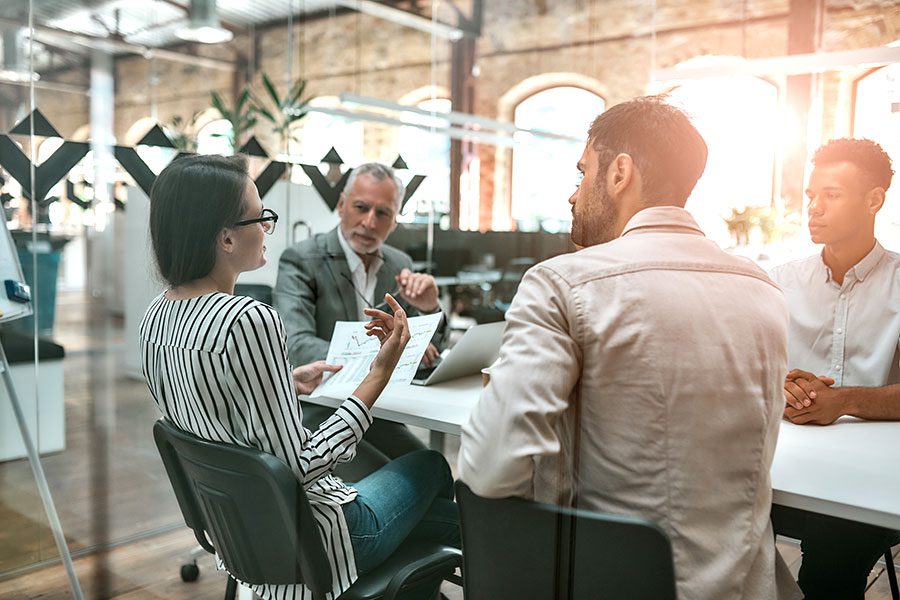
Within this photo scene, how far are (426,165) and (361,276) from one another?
1.22 m

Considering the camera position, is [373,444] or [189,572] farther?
[189,572]

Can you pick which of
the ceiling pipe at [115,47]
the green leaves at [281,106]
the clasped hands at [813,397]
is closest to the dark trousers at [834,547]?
the clasped hands at [813,397]

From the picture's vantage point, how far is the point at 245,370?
1352 mm

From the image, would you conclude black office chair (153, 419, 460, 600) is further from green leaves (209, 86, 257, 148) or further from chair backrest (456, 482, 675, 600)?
green leaves (209, 86, 257, 148)

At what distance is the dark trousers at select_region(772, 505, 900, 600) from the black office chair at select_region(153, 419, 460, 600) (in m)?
0.57

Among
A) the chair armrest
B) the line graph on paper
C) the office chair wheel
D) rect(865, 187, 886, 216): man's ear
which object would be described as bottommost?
the office chair wheel

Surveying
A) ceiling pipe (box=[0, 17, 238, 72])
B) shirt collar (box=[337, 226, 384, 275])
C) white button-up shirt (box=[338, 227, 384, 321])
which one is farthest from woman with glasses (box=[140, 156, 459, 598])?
ceiling pipe (box=[0, 17, 238, 72])

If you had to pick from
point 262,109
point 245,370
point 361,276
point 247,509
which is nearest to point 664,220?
point 245,370

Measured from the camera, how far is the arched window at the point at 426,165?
2.72 metres

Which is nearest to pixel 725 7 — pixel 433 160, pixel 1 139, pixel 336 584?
pixel 336 584

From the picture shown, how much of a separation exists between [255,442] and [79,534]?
4.30ft

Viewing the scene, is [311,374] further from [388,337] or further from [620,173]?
[620,173]

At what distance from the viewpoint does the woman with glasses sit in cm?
136

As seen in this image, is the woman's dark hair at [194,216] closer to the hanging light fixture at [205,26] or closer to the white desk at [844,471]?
the white desk at [844,471]
